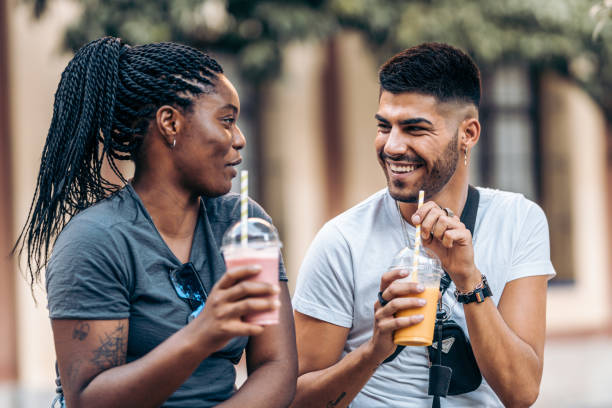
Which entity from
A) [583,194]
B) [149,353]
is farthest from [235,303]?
[583,194]

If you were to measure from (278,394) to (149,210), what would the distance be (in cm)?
66

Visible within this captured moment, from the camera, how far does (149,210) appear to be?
2428 mm

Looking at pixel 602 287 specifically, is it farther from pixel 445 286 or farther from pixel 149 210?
pixel 149 210

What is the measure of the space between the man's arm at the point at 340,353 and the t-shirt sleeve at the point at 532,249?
666mm

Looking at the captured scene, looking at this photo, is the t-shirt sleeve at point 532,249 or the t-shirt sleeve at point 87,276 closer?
the t-shirt sleeve at point 87,276

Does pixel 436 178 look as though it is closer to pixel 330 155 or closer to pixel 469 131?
pixel 469 131

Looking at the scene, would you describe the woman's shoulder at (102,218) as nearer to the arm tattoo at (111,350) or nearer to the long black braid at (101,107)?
the long black braid at (101,107)

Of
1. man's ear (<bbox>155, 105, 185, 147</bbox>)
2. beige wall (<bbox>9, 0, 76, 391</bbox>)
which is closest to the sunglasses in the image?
man's ear (<bbox>155, 105, 185, 147</bbox>)

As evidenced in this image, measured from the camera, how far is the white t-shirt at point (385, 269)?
2896 mm

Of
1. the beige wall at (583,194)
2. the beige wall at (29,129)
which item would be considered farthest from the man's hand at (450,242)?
the beige wall at (583,194)

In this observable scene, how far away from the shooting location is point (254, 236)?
85.0 inches

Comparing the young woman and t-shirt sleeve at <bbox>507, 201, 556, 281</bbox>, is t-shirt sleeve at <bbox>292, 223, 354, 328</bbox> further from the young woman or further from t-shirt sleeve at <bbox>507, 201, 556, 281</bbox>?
t-shirt sleeve at <bbox>507, 201, 556, 281</bbox>

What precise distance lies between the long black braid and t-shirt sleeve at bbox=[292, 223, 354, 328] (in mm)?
834

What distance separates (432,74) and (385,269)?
0.75 m
